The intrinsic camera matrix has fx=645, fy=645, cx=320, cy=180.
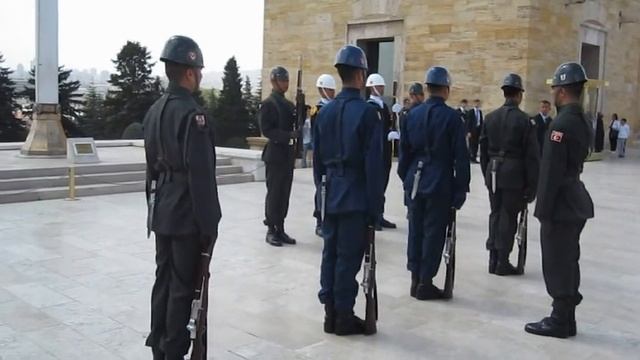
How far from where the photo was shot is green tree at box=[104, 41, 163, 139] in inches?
1554

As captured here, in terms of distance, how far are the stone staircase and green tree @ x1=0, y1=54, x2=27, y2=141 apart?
2220 centimetres

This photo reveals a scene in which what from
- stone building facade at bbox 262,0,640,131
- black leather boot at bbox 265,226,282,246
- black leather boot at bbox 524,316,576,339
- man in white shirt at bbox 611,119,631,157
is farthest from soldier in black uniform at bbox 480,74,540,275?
man in white shirt at bbox 611,119,631,157

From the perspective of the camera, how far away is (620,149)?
22.6 metres

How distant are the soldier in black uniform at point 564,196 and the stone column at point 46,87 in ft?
38.0

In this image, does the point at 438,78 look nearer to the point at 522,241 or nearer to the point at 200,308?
the point at 522,241

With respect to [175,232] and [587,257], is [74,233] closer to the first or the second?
[175,232]

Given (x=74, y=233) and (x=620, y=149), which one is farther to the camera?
(x=620, y=149)

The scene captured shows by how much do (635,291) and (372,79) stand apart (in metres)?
3.84

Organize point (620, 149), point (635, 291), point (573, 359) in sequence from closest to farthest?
point (573, 359), point (635, 291), point (620, 149)

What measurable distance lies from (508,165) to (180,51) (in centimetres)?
375

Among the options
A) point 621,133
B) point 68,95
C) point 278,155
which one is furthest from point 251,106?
point 278,155

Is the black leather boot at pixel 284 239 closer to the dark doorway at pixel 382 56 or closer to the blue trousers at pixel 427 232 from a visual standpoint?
the blue trousers at pixel 427 232

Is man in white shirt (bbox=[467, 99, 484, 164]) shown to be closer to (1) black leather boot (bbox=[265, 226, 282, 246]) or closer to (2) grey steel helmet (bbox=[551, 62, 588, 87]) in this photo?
(1) black leather boot (bbox=[265, 226, 282, 246])

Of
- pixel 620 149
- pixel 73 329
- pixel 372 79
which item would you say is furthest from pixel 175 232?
pixel 620 149
